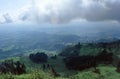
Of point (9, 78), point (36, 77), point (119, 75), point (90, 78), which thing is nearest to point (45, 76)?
point (36, 77)

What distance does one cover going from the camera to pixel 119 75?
198875 millimetres

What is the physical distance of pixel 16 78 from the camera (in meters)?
86.5

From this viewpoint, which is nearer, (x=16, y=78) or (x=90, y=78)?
(x=16, y=78)

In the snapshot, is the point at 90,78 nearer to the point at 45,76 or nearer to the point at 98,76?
the point at 98,76

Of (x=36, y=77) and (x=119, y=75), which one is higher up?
(x=36, y=77)

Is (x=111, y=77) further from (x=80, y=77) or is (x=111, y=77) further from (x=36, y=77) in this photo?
(x=36, y=77)

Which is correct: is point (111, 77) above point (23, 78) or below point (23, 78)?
below

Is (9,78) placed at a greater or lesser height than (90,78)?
greater

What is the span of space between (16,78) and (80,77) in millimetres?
111400

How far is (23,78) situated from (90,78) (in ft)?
349

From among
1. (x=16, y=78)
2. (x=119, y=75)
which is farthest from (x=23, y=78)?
(x=119, y=75)

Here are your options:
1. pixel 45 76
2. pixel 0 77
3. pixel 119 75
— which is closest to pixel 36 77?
pixel 45 76

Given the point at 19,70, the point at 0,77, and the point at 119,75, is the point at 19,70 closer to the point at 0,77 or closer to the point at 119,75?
the point at 119,75

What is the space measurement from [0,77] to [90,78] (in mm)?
112003
